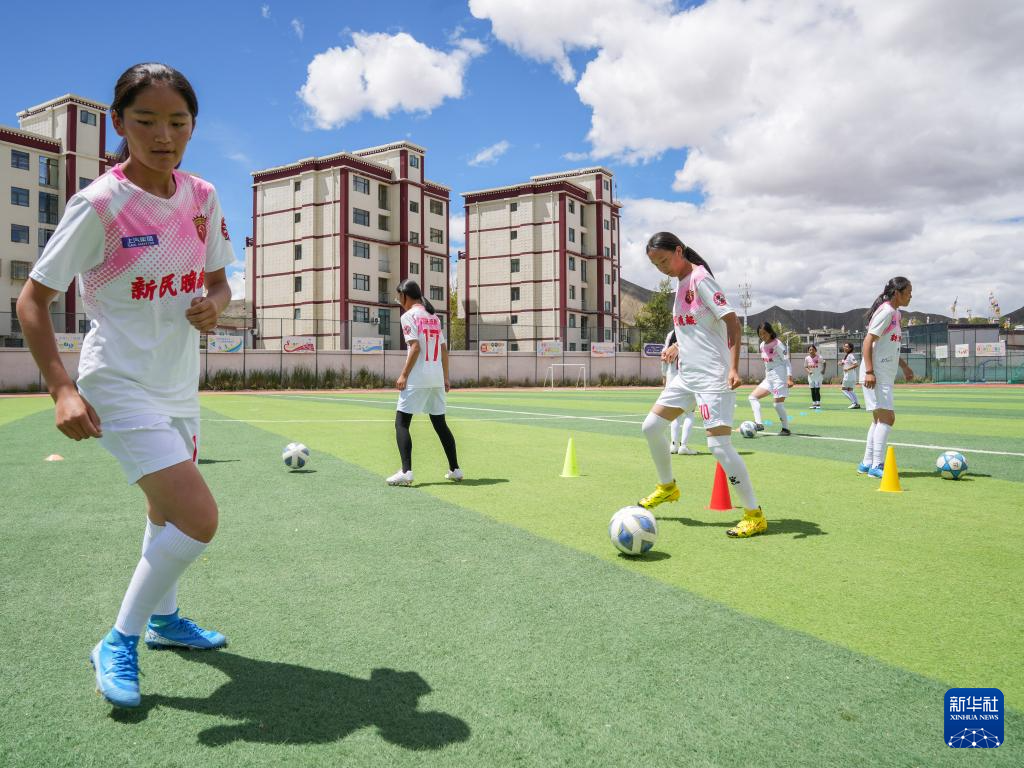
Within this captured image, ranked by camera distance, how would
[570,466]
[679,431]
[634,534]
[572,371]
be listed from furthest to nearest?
1. [572,371]
2. [679,431]
3. [570,466]
4. [634,534]

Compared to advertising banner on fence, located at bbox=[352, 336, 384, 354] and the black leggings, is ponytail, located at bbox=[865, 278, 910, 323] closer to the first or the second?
the black leggings

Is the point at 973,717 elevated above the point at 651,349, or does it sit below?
below

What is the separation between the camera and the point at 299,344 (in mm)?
39562

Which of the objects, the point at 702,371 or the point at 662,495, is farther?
the point at 662,495

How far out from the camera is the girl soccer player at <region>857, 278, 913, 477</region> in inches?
307

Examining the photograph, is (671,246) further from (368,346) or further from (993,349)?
(993,349)

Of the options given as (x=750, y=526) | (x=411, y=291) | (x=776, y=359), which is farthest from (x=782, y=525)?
(x=776, y=359)

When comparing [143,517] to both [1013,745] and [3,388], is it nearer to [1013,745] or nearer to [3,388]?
[1013,745]

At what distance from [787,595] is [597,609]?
3.45 ft

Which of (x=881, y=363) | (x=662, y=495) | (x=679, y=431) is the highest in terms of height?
(x=881, y=363)

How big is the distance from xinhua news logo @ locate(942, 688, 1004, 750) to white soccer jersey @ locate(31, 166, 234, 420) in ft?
9.73

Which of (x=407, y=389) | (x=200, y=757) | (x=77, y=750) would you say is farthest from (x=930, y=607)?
(x=407, y=389)

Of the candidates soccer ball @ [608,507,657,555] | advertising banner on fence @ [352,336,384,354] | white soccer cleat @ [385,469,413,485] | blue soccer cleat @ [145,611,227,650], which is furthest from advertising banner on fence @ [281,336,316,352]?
blue soccer cleat @ [145,611,227,650]

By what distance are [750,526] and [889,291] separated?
172 inches
